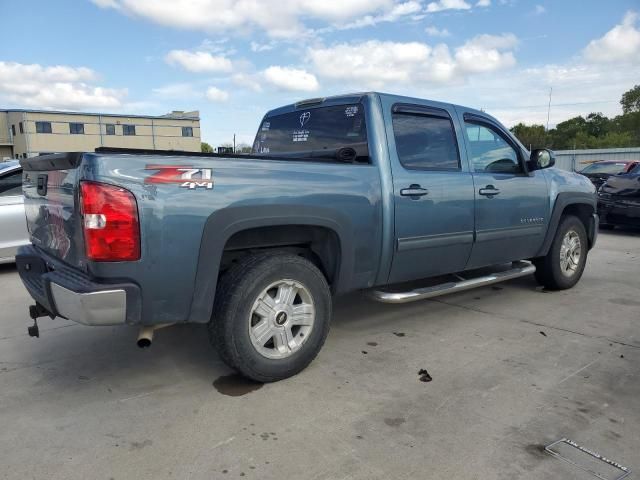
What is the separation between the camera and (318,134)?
4238 millimetres

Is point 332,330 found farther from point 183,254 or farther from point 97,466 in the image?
point 97,466

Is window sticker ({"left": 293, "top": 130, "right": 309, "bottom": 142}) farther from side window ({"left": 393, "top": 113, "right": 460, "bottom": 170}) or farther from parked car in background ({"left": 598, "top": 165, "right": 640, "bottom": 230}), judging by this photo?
parked car in background ({"left": 598, "top": 165, "right": 640, "bottom": 230})

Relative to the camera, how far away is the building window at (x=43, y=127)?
54.4 metres

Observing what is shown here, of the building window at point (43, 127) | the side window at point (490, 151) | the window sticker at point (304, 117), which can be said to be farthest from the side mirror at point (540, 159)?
the building window at point (43, 127)

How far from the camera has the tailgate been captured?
9.19 ft

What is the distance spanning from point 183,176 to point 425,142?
216 cm

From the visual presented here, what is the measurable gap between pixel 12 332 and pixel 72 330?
518 mm

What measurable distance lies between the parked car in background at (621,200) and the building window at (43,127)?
57.8 meters

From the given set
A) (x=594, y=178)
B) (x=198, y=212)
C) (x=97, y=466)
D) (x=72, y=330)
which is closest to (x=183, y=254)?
(x=198, y=212)

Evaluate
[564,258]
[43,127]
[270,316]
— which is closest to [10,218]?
[270,316]

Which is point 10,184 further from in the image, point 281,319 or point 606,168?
point 606,168

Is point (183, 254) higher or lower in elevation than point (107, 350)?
higher

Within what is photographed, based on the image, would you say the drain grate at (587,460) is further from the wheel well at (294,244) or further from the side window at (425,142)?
the side window at (425,142)

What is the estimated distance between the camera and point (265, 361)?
3.21 meters
